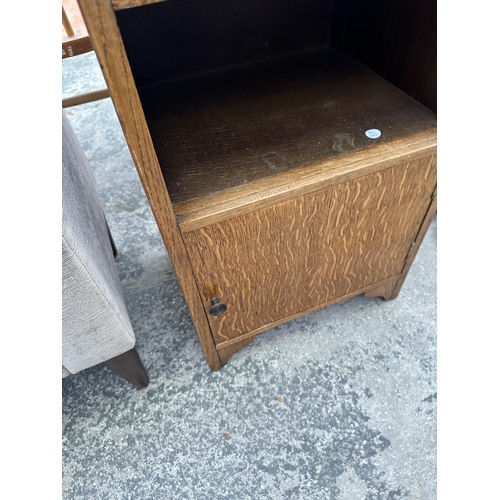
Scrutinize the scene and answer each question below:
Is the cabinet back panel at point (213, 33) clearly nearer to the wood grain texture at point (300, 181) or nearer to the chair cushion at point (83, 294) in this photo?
the chair cushion at point (83, 294)

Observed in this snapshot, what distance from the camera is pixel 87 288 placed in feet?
1.66

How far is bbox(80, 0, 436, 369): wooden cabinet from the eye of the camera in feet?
1.59

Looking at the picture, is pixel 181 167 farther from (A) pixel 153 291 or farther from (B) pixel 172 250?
(A) pixel 153 291

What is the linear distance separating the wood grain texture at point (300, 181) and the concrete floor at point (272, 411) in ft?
1.44

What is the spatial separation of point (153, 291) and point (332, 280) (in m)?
0.46

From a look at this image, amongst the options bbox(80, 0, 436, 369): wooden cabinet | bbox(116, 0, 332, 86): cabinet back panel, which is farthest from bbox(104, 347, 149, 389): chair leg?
bbox(116, 0, 332, 86): cabinet back panel

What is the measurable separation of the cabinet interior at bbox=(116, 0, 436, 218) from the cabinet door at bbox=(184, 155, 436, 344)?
5cm

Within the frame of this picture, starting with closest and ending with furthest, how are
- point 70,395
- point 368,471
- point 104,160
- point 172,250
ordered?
point 172,250 → point 368,471 → point 70,395 → point 104,160

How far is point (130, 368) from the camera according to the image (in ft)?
2.36

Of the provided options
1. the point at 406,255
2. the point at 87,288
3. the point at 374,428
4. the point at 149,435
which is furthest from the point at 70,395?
the point at 406,255

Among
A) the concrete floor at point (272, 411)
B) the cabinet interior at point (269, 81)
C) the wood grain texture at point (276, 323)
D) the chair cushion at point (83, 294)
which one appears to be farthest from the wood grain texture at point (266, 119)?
the concrete floor at point (272, 411)

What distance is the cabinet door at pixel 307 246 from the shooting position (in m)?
0.51

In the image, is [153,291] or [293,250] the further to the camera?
[153,291]

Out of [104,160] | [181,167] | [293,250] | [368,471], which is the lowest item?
[368,471]
